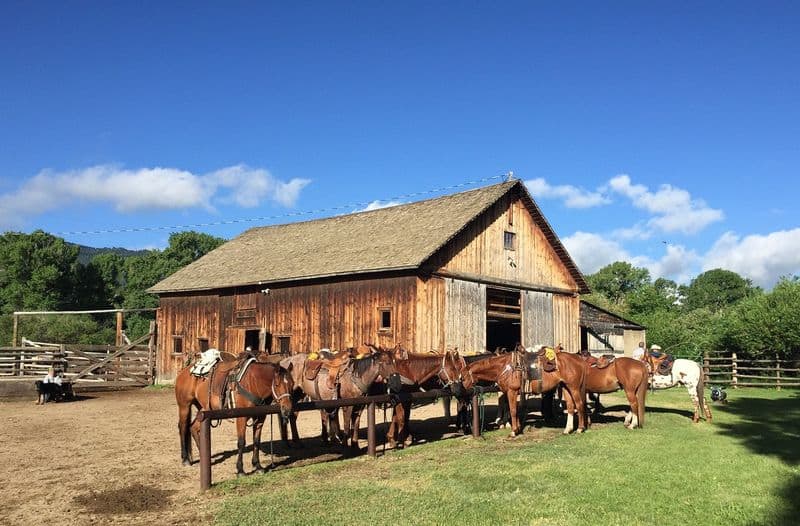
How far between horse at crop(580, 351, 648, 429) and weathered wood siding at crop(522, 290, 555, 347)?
10074mm

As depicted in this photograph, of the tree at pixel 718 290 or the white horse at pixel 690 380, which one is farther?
the tree at pixel 718 290

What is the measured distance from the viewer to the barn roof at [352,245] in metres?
22.2

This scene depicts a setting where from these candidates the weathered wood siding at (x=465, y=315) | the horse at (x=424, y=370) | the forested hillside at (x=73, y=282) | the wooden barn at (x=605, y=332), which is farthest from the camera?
the forested hillside at (x=73, y=282)

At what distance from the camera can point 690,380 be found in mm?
15852

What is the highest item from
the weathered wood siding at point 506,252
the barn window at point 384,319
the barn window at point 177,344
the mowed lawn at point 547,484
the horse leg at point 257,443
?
the weathered wood siding at point 506,252

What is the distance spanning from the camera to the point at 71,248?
2562 inches

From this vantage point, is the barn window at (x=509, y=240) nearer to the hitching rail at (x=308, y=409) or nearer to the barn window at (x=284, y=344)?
the barn window at (x=284, y=344)

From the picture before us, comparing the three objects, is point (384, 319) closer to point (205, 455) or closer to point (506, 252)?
point (506, 252)

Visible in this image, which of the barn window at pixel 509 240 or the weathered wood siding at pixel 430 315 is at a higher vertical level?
the barn window at pixel 509 240

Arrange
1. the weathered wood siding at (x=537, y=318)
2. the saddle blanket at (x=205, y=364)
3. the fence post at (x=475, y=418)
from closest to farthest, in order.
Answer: the saddle blanket at (x=205, y=364), the fence post at (x=475, y=418), the weathered wood siding at (x=537, y=318)

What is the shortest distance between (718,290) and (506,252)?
91.9m

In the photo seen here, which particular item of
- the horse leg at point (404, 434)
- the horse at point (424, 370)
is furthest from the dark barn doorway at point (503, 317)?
the horse leg at point (404, 434)

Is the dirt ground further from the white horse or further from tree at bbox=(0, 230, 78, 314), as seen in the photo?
tree at bbox=(0, 230, 78, 314)

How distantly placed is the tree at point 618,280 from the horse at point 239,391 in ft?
288
